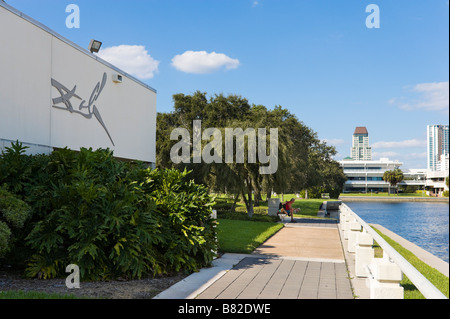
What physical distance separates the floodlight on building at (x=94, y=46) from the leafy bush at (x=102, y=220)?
19.2ft

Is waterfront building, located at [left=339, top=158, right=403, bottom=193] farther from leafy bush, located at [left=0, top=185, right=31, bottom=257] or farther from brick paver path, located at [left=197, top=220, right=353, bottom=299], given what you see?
leafy bush, located at [left=0, top=185, right=31, bottom=257]

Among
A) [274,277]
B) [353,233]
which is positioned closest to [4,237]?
[274,277]

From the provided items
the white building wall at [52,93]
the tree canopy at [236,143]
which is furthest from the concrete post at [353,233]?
the tree canopy at [236,143]

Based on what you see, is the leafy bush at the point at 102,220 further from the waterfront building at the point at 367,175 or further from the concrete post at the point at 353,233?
the waterfront building at the point at 367,175

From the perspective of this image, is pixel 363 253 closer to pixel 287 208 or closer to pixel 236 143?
pixel 236 143

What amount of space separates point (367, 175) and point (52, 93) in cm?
10735

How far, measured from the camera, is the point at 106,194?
6.67 metres

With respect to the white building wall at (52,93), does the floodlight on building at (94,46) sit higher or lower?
higher

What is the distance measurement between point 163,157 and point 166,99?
20.3 ft

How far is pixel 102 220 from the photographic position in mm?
6438

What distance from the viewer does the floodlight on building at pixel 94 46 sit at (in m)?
12.4

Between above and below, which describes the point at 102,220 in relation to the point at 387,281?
above

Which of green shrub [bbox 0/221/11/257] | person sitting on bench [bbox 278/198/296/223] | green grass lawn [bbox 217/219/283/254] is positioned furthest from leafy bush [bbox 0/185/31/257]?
person sitting on bench [bbox 278/198/296/223]
